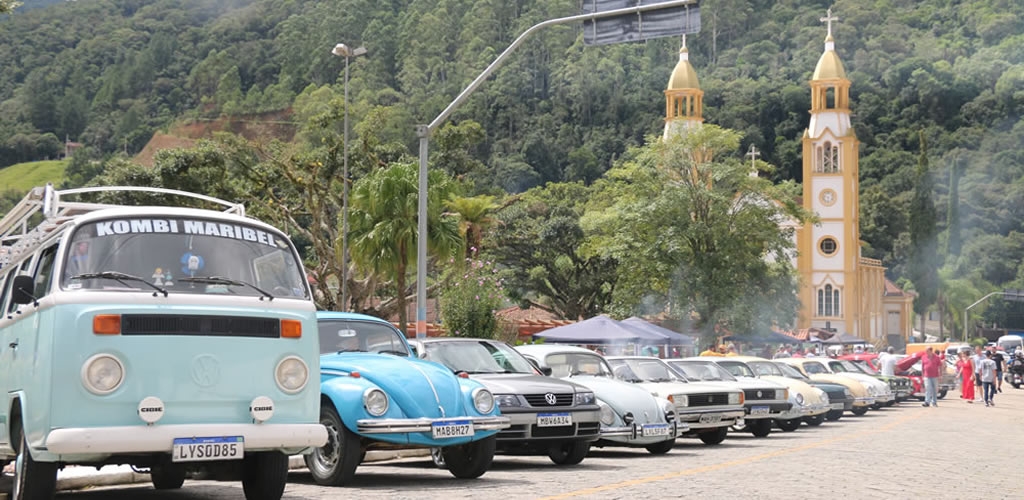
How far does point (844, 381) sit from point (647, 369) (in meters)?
11.5

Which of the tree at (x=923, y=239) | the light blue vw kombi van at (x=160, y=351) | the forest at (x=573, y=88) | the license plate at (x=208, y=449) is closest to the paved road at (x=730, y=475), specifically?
the light blue vw kombi van at (x=160, y=351)

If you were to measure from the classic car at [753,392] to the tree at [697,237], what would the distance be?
3173cm

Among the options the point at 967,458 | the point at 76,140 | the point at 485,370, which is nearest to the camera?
the point at 485,370

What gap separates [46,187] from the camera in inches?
427

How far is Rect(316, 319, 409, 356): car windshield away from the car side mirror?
429 cm

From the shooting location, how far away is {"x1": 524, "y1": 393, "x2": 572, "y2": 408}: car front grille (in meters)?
14.5

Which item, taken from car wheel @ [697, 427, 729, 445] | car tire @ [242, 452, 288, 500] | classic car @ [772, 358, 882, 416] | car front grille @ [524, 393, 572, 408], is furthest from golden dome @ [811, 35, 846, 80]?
car tire @ [242, 452, 288, 500]

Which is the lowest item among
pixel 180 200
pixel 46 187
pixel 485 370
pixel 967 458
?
pixel 967 458

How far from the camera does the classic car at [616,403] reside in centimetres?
1642

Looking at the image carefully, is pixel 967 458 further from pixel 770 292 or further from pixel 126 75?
pixel 126 75

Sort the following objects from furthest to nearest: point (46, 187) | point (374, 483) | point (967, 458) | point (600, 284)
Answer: point (600, 284) < point (967, 458) < point (374, 483) < point (46, 187)

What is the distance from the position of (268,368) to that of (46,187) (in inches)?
111

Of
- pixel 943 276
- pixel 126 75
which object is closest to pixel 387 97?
pixel 126 75

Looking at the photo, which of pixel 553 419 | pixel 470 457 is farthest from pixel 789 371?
pixel 470 457
